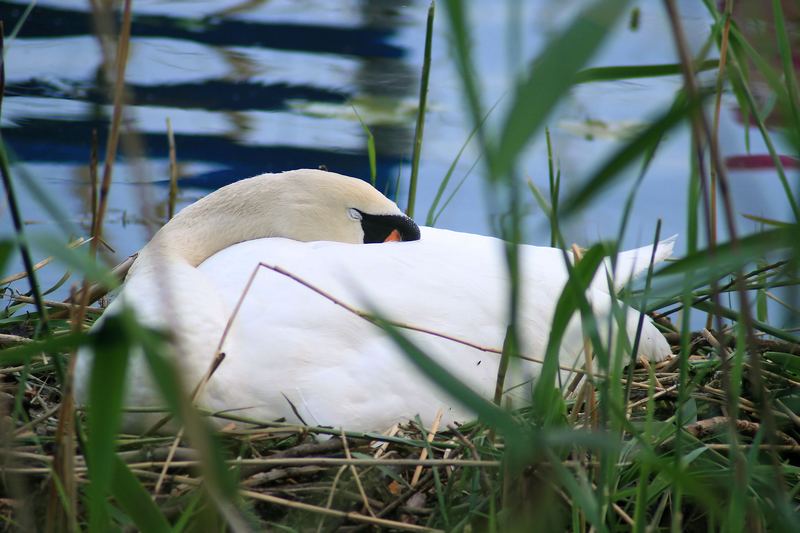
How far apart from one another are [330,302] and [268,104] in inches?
123

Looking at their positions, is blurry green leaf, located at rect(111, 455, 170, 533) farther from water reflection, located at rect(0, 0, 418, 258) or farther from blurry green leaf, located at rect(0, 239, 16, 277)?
water reflection, located at rect(0, 0, 418, 258)

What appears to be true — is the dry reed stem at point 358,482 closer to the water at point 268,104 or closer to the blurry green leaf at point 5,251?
the blurry green leaf at point 5,251

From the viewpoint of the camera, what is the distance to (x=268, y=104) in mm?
4910

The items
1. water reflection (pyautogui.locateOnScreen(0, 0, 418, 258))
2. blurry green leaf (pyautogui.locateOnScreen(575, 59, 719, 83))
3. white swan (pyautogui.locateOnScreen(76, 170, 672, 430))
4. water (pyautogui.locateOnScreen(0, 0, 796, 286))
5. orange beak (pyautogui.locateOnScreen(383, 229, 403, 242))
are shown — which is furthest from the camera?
water reflection (pyautogui.locateOnScreen(0, 0, 418, 258))

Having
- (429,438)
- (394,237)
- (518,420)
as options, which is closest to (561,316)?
(518,420)

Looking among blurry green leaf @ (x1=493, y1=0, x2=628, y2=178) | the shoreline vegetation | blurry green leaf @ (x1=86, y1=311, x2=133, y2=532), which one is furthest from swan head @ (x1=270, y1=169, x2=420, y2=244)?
blurry green leaf @ (x1=493, y1=0, x2=628, y2=178)

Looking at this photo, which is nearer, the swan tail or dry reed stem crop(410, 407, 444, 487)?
dry reed stem crop(410, 407, 444, 487)

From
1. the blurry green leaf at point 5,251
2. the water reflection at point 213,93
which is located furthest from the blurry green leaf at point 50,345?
the water reflection at point 213,93

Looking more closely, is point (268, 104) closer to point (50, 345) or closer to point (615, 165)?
point (50, 345)

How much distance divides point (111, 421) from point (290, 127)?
392 cm

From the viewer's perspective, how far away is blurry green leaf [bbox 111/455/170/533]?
1042 millimetres

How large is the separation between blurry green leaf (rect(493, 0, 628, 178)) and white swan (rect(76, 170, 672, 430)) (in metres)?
0.85

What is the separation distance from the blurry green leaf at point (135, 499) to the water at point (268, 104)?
105 inches

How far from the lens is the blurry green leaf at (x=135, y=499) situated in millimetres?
1042
